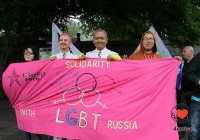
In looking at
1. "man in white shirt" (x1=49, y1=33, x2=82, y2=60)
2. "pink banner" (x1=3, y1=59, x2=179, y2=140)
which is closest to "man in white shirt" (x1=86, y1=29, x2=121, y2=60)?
"pink banner" (x1=3, y1=59, x2=179, y2=140)

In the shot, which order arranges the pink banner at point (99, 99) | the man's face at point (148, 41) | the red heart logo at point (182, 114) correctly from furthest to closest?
the red heart logo at point (182, 114) < the man's face at point (148, 41) < the pink banner at point (99, 99)

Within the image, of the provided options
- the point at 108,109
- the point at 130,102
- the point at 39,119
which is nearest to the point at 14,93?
the point at 39,119

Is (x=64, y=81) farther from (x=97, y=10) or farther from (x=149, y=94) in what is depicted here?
(x=97, y=10)

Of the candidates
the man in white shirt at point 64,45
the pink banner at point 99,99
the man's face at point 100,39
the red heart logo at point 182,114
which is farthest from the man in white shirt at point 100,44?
the red heart logo at point 182,114

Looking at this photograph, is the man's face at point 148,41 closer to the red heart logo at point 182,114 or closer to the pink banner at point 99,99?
the pink banner at point 99,99

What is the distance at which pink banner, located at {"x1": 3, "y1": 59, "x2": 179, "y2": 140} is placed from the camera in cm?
371

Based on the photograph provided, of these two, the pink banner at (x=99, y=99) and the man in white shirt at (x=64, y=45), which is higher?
the man in white shirt at (x=64, y=45)

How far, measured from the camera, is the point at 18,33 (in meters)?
7.98

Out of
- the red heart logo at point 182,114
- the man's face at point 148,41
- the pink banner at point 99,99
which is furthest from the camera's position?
the red heart logo at point 182,114

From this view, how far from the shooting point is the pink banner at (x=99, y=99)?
3.71 meters

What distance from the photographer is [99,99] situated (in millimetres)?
3916

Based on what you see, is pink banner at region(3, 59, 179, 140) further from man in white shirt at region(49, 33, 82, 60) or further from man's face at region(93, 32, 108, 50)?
man's face at region(93, 32, 108, 50)

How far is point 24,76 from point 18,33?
157 inches

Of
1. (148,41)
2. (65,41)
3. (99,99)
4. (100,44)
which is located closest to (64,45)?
(65,41)
